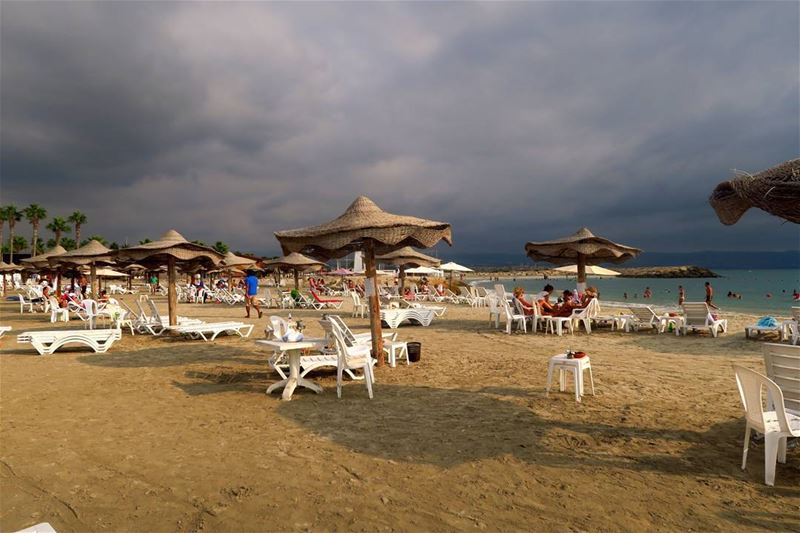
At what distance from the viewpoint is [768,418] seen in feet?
11.7

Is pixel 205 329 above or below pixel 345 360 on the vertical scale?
above

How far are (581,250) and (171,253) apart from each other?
984 cm

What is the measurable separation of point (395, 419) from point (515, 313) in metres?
7.74

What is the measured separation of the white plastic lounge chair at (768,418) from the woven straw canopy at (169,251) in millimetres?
10086

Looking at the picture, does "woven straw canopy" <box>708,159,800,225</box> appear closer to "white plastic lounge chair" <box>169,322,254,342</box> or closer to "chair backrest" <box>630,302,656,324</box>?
"chair backrest" <box>630,302,656,324</box>

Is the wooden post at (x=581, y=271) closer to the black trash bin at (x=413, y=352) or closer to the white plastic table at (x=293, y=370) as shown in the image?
the black trash bin at (x=413, y=352)

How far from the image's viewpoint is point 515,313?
1207 centimetres

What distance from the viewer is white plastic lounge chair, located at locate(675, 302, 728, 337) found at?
35.9 feet

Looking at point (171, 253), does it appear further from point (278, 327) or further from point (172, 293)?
point (278, 327)

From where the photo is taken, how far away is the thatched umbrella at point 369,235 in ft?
21.5

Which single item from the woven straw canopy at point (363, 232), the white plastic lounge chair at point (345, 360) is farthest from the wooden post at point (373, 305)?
the white plastic lounge chair at point (345, 360)

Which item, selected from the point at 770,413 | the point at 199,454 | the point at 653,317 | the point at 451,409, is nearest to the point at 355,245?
the point at 451,409

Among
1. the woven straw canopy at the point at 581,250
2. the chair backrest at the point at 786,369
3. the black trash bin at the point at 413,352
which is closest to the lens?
the chair backrest at the point at 786,369

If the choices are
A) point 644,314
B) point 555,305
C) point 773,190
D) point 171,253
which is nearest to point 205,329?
point 171,253
